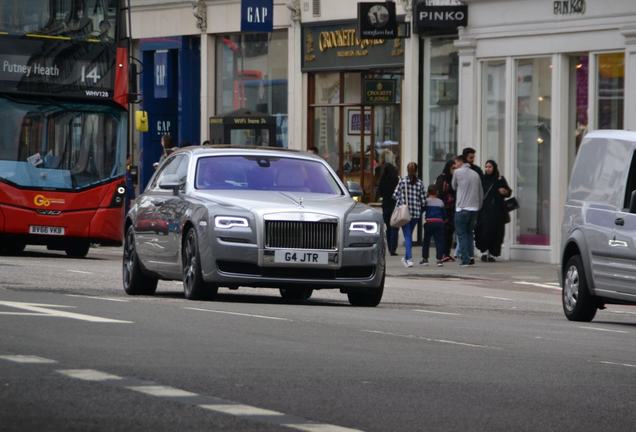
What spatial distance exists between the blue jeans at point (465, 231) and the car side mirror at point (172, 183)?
39.5ft

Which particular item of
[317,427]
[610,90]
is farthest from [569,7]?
[317,427]

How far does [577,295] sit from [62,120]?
14.9m

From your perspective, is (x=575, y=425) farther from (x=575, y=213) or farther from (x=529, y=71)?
(x=529, y=71)

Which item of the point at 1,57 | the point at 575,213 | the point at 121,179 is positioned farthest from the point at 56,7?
the point at 575,213

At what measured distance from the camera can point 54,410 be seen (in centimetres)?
873

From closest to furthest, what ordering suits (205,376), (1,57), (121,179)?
(205,376) → (1,57) → (121,179)

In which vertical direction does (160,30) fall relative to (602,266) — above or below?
above

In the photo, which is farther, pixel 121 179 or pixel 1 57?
pixel 121 179

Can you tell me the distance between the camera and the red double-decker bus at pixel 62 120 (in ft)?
101

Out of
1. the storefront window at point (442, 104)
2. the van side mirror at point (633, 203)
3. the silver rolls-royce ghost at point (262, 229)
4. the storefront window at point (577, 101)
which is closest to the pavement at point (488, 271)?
the storefront window at point (577, 101)

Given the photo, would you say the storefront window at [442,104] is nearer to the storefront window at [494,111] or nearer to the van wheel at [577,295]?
the storefront window at [494,111]

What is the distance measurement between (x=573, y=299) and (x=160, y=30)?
2943 centimetres

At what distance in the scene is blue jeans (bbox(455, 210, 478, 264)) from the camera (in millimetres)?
31656

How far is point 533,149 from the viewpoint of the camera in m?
34.5
